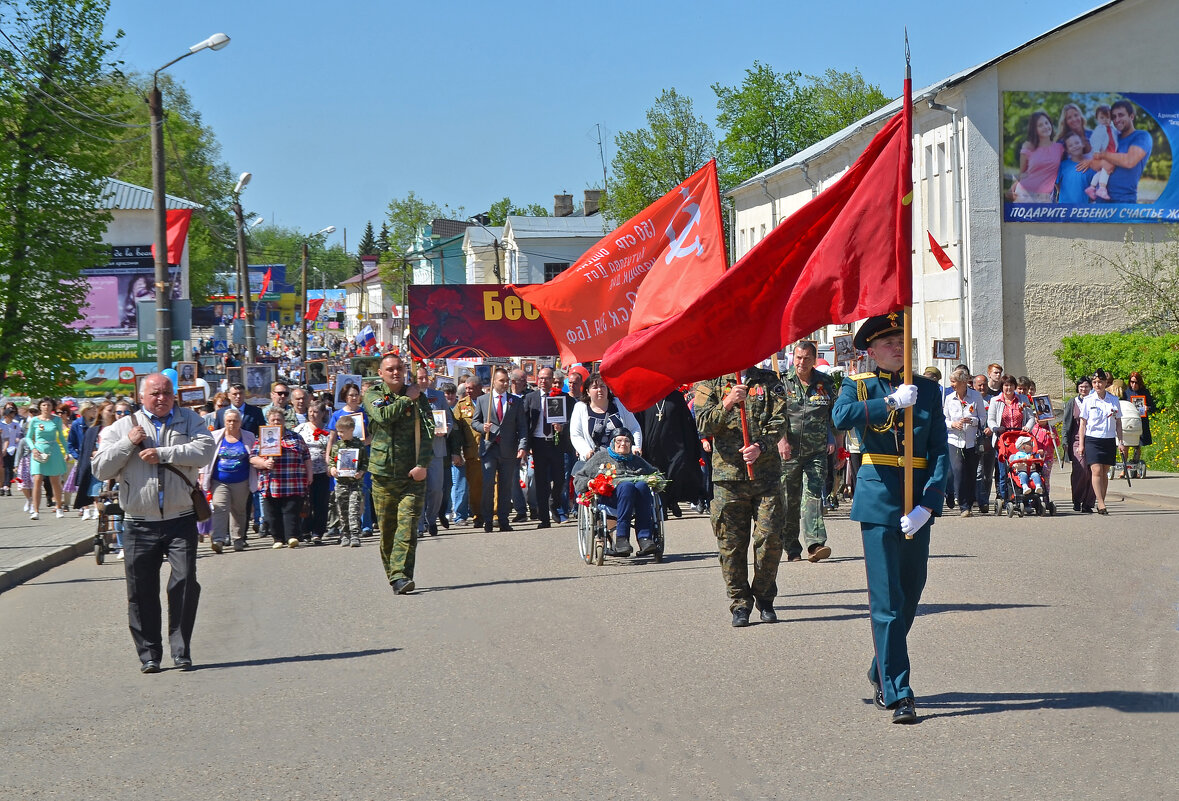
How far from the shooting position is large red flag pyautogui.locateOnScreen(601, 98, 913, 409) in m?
7.73

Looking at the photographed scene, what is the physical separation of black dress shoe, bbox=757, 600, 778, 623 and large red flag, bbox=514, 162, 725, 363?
3197mm

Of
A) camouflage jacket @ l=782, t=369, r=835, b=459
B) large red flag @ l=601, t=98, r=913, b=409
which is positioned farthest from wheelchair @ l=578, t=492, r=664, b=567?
large red flag @ l=601, t=98, r=913, b=409

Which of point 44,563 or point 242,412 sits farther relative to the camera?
point 242,412

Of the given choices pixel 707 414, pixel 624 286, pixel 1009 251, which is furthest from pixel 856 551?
pixel 1009 251

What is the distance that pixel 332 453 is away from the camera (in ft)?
59.0

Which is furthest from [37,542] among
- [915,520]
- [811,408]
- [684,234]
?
[915,520]

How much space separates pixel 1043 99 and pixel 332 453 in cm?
2306

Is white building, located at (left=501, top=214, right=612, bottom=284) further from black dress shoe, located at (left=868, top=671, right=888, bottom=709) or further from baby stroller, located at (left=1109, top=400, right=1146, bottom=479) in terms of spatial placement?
black dress shoe, located at (left=868, top=671, right=888, bottom=709)

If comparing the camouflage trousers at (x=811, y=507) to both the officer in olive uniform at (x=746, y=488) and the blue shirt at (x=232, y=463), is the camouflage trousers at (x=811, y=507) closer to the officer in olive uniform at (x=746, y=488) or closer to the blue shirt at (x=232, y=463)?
the officer in olive uniform at (x=746, y=488)

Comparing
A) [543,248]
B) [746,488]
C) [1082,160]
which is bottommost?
[746,488]

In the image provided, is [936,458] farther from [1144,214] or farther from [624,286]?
[1144,214]

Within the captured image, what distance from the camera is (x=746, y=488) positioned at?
32.9 feet

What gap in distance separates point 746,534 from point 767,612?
0.60m

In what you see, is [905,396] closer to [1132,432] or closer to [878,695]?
[878,695]
